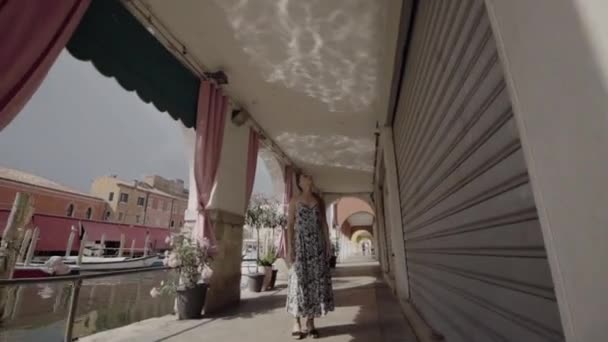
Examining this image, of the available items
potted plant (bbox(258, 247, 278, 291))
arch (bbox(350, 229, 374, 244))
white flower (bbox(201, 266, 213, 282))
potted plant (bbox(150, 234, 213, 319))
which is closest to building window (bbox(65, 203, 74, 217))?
arch (bbox(350, 229, 374, 244))

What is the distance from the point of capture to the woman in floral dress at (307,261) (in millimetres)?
2445

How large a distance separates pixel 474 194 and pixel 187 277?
9.69 ft

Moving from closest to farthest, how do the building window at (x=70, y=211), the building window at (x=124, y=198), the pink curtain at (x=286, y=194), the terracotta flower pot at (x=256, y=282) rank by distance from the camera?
the terracotta flower pot at (x=256, y=282) < the pink curtain at (x=286, y=194) < the building window at (x=70, y=211) < the building window at (x=124, y=198)

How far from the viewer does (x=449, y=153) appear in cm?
141

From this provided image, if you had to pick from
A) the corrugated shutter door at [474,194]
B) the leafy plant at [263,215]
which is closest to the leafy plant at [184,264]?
the corrugated shutter door at [474,194]

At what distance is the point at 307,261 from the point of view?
256cm

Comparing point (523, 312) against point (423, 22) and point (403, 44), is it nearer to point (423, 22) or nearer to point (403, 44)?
point (423, 22)

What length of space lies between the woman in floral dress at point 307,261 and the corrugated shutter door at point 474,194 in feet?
2.96

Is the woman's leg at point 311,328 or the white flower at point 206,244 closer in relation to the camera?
the woman's leg at point 311,328

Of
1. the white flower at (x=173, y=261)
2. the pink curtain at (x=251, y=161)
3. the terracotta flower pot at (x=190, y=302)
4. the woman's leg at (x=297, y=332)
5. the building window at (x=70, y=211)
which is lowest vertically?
the woman's leg at (x=297, y=332)

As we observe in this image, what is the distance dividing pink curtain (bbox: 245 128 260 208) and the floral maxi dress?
84.3 inches

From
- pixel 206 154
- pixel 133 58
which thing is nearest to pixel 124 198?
pixel 206 154

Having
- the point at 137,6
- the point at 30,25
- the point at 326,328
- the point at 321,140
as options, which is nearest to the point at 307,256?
the point at 326,328

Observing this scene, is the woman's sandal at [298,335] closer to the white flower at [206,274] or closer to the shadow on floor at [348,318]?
the shadow on floor at [348,318]
